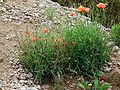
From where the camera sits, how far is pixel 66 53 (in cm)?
409

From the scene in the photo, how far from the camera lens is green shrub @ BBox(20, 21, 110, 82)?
13.0 ft

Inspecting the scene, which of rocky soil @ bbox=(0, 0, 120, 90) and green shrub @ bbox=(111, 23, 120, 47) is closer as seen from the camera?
rocky soil @ bbox=(0, 0, 120, 90)

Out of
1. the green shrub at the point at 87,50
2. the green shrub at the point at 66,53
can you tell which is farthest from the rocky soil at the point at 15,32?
the green shrub at the point at 87,50

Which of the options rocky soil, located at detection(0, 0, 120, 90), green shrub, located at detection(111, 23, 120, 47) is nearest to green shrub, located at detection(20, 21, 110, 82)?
rocky soil, located at detection(0, 0, 120, 90)

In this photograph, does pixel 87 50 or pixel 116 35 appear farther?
pixel 116 35

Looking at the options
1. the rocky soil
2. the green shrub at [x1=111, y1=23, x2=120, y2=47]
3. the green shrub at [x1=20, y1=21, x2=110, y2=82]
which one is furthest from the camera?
the green shrub at [x1=111, y1=23, x2=120, y2=47]

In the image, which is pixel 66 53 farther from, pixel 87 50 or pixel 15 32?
pixel 15 32

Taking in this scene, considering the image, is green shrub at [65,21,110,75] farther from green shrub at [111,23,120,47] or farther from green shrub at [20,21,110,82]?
green shrub at [111,23,120,47]

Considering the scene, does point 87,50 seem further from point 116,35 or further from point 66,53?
point 116,35

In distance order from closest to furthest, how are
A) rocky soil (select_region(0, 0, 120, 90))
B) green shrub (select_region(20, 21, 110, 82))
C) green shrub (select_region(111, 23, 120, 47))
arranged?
rocky soil (select_region(0, 0, 120, 90)) < green shrub (select_region(20, 21, 110, 82)) < green shrub (select_region(111, 23, 120, 47))

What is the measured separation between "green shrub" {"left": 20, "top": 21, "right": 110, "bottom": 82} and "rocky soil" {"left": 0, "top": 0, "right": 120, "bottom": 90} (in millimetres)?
149

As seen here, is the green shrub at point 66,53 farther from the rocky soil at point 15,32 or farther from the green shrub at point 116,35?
the green shrub at point 116,35

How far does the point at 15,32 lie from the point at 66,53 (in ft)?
3.59

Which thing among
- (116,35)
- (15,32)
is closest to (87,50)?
(116,35)
